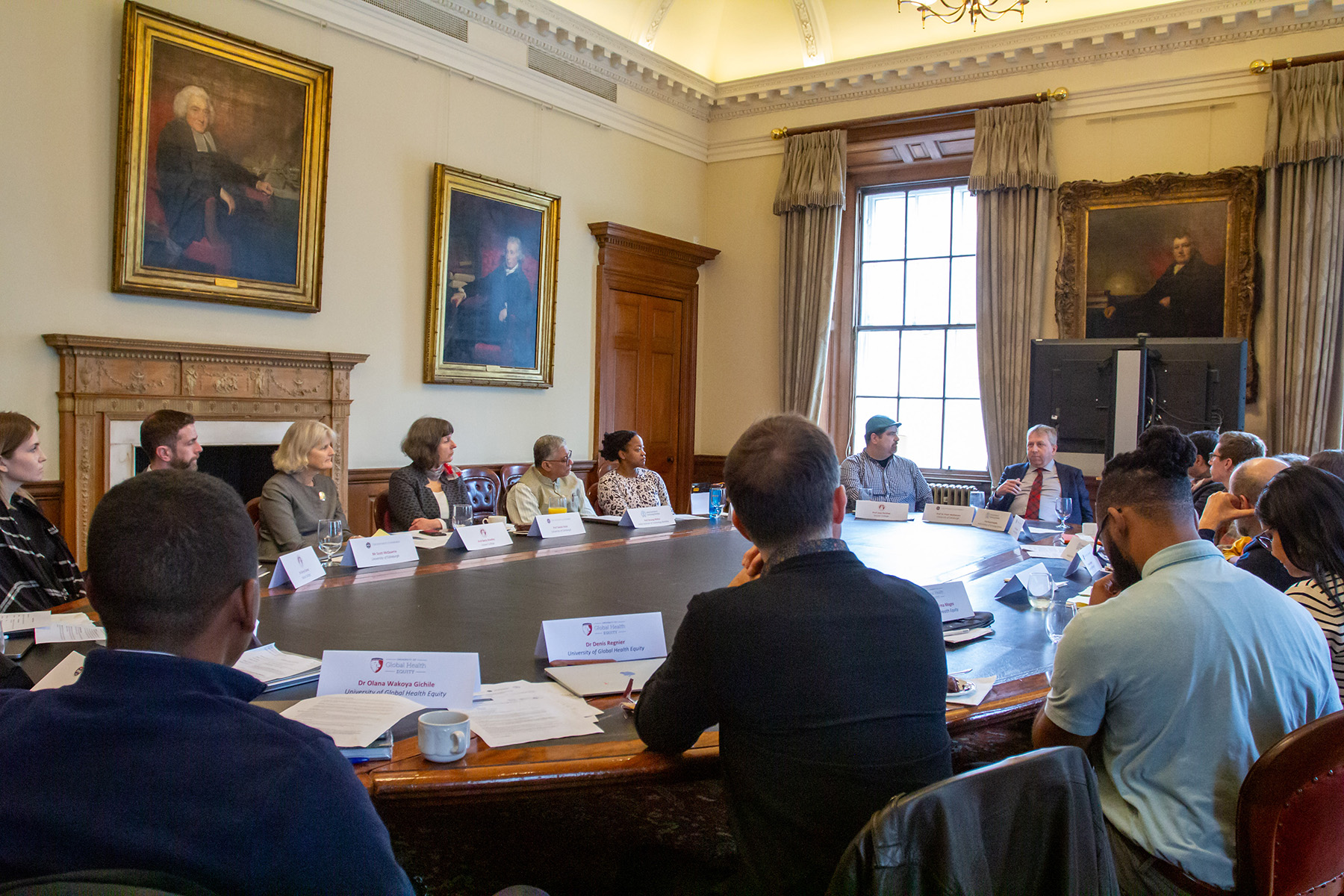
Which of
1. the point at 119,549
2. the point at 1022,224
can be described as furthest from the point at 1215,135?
the point at 119,549

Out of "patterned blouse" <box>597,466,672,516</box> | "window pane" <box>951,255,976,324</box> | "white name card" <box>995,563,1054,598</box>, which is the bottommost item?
"white name card" <box>995,563,1054,598</box>

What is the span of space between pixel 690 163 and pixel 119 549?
7706 mm

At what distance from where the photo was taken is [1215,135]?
6.38 m

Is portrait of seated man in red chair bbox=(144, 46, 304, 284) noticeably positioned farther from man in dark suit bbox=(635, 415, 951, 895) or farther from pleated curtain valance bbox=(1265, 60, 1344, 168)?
pleated curtain valance bbox=(1265, 60, 1344, 168)

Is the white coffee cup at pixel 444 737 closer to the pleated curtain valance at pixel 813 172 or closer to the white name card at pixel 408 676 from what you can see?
the white name card at pixel 408 676

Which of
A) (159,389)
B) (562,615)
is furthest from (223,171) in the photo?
(562,615)

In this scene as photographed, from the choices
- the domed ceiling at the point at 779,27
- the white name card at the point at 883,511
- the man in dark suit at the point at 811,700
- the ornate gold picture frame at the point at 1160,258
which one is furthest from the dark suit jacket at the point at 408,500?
the ornate gold picture frame at the point at 1160,258

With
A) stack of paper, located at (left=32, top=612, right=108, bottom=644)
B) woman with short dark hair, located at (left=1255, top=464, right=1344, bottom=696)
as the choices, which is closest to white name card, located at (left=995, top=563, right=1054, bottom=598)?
woman with short dark hair, located at (left=1255, top=464, right=1344, bottom=696)

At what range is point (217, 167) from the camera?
4961mm

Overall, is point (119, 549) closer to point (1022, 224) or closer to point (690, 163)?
point (1022, 224)

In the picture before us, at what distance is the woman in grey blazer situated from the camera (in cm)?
446

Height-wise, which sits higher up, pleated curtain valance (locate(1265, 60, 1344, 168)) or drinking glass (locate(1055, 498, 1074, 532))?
pleated curtain valance (locate(1265, 60, 1344, 168))

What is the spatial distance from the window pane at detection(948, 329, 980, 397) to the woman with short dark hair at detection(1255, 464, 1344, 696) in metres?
5.57

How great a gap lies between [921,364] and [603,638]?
6.19 meters
